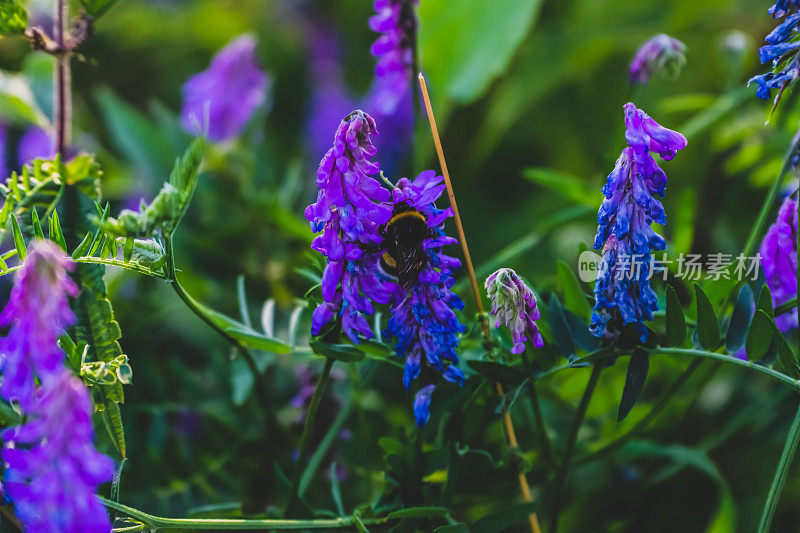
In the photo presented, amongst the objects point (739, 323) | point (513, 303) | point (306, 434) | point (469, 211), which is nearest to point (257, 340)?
point (306, 434)

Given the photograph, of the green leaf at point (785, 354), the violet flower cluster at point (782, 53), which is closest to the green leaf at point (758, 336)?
the green leaf at point (785, 354)

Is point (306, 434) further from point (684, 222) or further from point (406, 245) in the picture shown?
point (684, 222)

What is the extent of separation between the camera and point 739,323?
40 cm

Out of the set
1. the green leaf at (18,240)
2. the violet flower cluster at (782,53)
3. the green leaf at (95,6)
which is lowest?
the green leaf at (18,240)

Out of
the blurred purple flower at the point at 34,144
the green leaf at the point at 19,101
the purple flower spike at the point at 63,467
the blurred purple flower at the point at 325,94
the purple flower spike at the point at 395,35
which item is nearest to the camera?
the purple flower spike at the point at 63,467

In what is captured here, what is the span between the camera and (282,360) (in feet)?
1.99

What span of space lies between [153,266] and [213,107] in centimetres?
54

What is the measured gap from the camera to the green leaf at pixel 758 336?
381 mm

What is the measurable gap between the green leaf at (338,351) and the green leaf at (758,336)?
0.22 m

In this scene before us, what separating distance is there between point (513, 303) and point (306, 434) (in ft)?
0.48

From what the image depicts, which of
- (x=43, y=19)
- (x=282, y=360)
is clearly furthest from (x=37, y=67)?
(x=43, y=19)

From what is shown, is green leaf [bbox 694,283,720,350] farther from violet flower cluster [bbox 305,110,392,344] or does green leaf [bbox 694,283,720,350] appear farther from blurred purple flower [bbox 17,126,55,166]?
blurred purple flower [bbox 17,126,55,166]

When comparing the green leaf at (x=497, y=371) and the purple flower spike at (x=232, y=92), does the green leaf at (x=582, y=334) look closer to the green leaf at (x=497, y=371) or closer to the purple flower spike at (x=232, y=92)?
the green leaf at (x=497, y=371)

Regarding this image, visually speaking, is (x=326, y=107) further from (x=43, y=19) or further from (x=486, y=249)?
(x=43, y=19)
